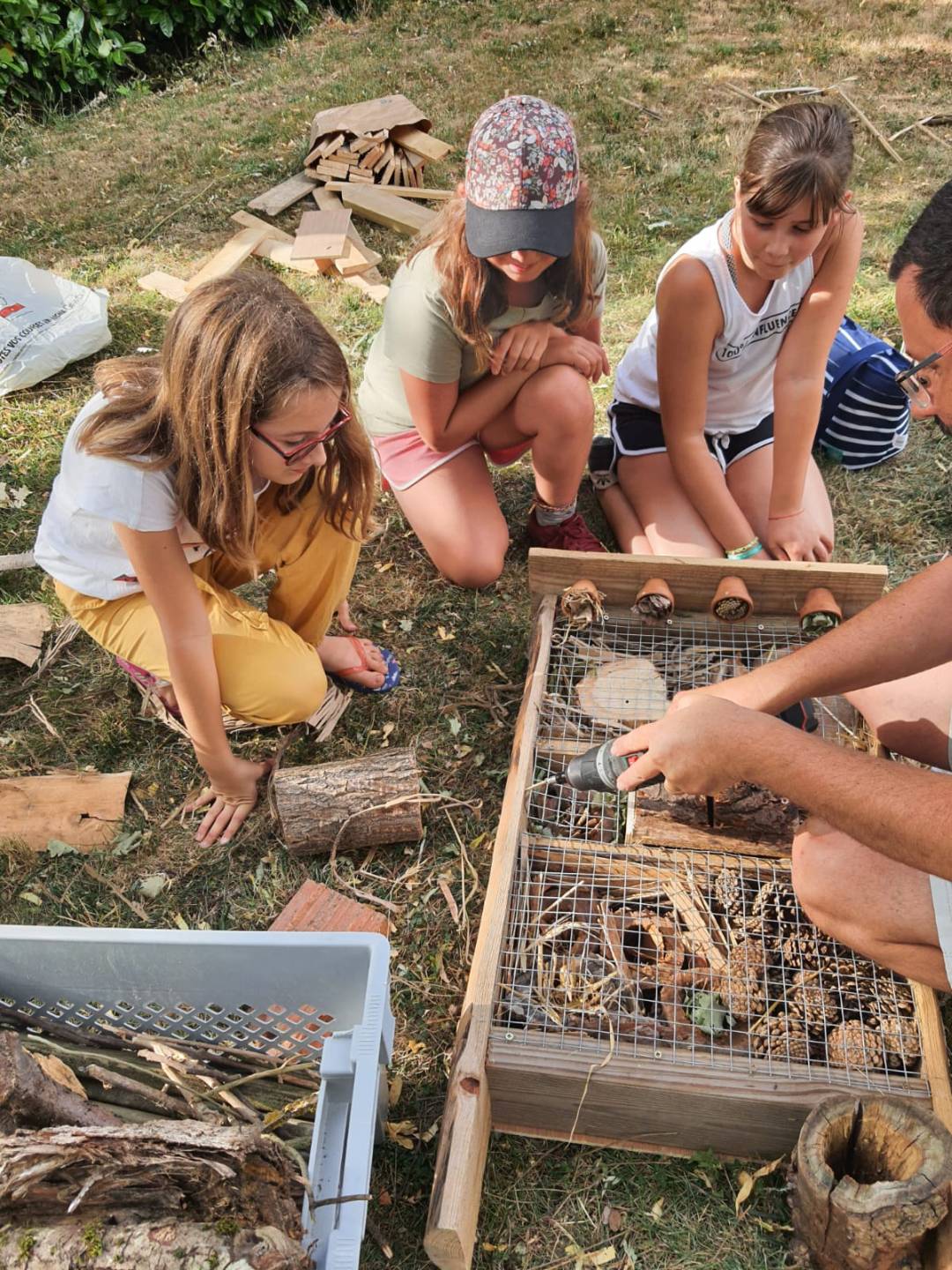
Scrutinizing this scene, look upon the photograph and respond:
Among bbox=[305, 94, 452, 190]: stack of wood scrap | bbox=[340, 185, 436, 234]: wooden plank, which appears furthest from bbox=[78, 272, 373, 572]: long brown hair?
bbox=[305, 94, 452, 190]: stack of wood scrap

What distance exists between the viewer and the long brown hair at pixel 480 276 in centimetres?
250

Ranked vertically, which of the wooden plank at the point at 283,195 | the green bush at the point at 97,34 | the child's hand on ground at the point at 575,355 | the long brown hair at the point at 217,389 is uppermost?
the green bush at the point at 97,34

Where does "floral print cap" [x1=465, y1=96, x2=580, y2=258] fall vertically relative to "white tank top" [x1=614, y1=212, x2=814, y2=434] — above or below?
above

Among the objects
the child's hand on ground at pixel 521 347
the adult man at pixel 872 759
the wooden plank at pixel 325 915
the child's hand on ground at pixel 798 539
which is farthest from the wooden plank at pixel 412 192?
the wooden plank at pixel 325 915

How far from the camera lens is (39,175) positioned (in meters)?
5.46

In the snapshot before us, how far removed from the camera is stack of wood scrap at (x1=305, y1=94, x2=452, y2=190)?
5.11 meters

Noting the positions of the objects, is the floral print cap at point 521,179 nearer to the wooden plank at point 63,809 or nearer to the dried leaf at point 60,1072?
the wooden plank at point 63,809

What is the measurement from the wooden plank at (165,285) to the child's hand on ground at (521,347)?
2406mm

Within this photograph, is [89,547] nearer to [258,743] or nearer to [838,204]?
[258,743]

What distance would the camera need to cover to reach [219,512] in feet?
6.62

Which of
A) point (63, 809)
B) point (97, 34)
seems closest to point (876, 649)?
point (63, 809)

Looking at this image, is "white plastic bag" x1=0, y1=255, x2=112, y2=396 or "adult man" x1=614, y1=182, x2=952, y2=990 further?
"white plastic bag" x1=0, y1=255, x2=112, y2=396

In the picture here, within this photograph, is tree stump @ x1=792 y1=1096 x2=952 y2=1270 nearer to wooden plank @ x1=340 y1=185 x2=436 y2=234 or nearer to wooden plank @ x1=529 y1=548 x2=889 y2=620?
wooden plank @ x1=529 y1=548 x2=889 y2=620

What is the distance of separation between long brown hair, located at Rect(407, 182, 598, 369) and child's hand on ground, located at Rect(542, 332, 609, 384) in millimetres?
111
